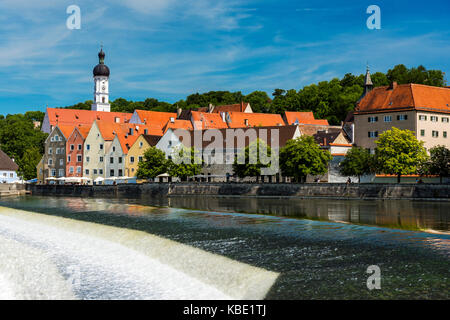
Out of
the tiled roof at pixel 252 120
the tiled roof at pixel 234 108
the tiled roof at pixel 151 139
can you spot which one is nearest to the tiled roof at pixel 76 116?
the tiled roof at pixel 234 108

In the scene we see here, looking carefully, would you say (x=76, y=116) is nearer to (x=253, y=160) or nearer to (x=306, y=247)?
(x=253, y=160)

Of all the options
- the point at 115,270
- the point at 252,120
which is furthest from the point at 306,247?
the point at 252,120

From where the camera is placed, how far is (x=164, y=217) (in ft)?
149

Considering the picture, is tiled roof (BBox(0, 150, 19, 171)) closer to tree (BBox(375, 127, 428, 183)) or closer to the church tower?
the church tower

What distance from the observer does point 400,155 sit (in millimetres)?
73375

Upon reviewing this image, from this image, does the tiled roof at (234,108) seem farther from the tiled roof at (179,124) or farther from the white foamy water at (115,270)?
the white foamy water at (115,270)

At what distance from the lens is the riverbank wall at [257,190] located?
6273 centimetres

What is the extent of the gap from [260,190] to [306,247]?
4809cm

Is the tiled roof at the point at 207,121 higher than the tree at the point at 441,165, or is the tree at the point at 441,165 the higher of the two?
the tiled roof at the point at 207,121

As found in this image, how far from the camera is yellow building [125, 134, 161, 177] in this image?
104 m

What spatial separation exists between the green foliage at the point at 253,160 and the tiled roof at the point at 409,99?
76.1 ft
